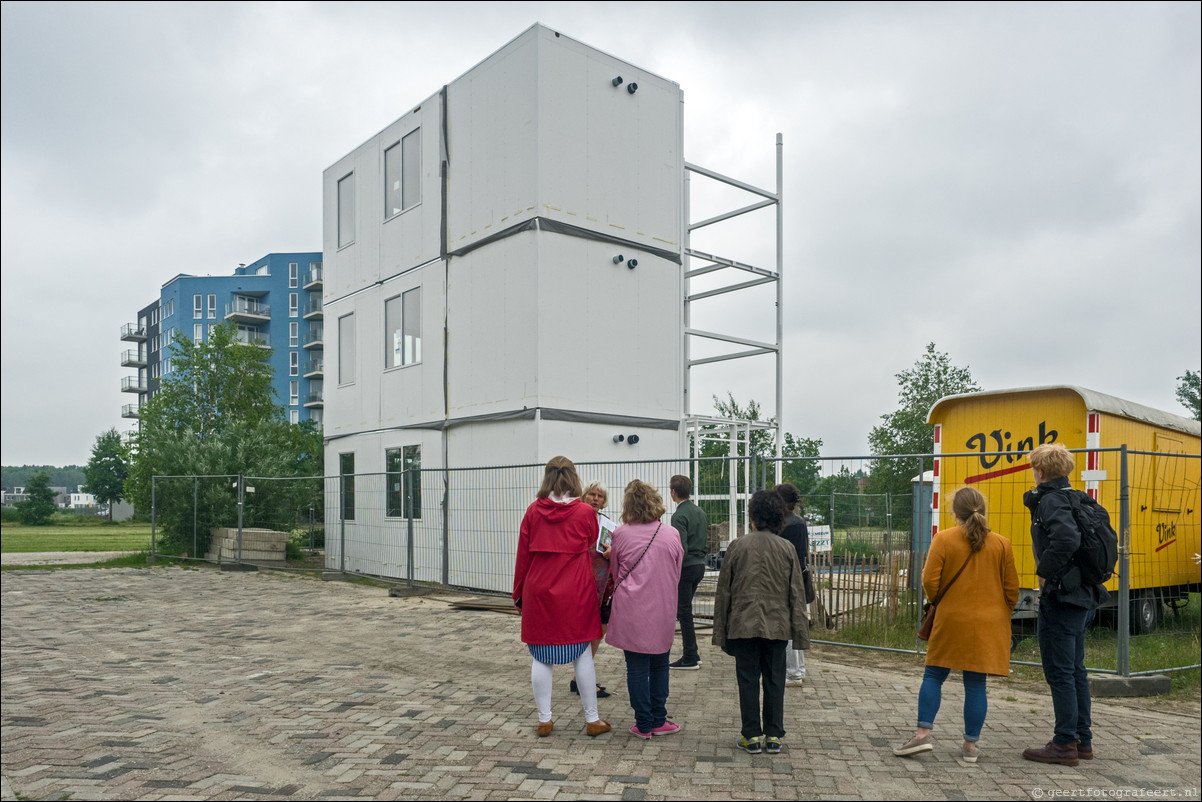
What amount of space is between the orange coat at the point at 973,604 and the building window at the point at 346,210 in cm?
1666

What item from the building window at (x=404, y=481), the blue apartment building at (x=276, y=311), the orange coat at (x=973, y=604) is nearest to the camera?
the orange coat at (x=973, y=604)

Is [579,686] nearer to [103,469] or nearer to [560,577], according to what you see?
[560,577]

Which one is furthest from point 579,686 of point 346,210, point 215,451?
point 215,451

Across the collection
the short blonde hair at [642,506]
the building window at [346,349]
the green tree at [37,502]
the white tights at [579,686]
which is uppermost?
the building window at [346,349]

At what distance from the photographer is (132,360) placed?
8856 cm

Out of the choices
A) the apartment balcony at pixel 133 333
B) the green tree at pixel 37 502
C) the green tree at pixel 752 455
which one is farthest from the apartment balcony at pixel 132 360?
the green tree at pixel 752 455

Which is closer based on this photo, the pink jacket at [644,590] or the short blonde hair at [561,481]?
the pink jacket at [644,590]

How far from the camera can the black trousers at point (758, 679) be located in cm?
539

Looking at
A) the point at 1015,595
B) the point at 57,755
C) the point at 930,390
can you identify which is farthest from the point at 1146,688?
the point at 930,390

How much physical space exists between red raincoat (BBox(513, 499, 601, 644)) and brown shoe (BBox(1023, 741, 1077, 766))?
2.74 metres

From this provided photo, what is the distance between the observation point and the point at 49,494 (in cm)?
5231

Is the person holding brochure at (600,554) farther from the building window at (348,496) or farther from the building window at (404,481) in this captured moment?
the building window at (348,496)

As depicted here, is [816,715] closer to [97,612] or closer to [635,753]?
[635,753]

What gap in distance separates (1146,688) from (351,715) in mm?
6162
